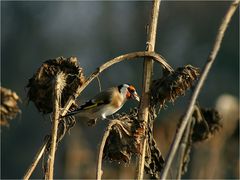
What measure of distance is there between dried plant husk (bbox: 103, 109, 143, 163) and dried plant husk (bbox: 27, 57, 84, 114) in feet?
0.84

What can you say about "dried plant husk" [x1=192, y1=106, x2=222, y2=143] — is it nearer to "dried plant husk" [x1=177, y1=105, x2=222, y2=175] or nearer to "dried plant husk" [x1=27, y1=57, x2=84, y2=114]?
"dried plant husk" [x1=177, y1=105, x2=222, y2=175]

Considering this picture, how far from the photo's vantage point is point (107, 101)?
16.2ft

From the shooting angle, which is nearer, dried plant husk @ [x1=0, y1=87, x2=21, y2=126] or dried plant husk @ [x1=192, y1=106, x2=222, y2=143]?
dried plant husk @ [x1=0, y1=87, x2=21, y2=126]

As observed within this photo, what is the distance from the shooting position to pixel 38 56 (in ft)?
99.3

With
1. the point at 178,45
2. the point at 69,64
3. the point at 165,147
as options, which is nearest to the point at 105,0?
the point at 178,45

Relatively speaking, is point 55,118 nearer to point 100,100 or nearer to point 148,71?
point 148,71

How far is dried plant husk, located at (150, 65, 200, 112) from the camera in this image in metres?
3.56

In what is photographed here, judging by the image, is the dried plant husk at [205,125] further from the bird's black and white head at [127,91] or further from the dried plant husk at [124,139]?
the dried plant husk at [124,139]

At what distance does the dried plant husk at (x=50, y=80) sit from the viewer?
3.64 m

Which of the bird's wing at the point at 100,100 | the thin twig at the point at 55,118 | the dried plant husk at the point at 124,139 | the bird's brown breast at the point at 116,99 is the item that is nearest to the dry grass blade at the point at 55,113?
the thin twig at the point at 55,118

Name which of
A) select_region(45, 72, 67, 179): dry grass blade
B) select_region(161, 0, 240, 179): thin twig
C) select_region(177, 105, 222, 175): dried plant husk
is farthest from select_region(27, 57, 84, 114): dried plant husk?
select_region(161, 0, 240, 179): thin twig

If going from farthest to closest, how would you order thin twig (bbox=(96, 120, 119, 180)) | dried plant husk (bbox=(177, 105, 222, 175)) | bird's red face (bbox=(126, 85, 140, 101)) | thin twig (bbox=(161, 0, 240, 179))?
bird's red face (bbox=(126, 85, 140, 101)), dried plant husk (bbox=(177, 105, 222, 175)), thin twig (bbox=(96, 120, 119, 180)), thin twig (bbox=(161, 0, 240, 179))

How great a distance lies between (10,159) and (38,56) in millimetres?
8233

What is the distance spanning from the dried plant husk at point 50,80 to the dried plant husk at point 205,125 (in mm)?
922
